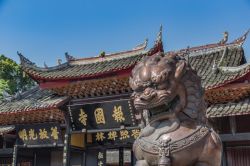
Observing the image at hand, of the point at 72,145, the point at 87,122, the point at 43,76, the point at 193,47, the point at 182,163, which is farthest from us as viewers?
the point at 193,47

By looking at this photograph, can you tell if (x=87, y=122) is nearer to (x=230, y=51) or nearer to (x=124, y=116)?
(x=124, y=116)

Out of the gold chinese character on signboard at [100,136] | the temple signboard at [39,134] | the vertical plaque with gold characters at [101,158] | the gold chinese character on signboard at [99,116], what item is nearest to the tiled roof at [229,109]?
the gold chinese character on signboard at [99,116]

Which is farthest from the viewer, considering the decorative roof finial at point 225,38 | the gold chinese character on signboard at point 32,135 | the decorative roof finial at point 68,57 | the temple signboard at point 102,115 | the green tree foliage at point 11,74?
the green tree foliage at point 11,74

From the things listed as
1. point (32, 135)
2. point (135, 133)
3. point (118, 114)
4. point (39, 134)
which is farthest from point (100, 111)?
point (32, 135)

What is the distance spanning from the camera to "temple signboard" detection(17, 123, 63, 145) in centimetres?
1334

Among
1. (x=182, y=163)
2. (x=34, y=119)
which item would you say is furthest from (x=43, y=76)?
(x=182, y=163)

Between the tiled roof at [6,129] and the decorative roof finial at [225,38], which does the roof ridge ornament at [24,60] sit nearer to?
the tiled roof at [6,129]

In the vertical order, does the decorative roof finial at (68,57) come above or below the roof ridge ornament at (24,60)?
above

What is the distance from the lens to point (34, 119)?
44.8 feet

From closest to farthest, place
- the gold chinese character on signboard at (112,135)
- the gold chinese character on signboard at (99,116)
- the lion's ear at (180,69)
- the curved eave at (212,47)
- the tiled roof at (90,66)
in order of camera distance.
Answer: the lion's ear at (180,69)
the gold chinese character on signboard at (99,116)
the gold chinese character on signboard at (112,135)
the tiled roof at (90,66)
the curved eave at (212,47)

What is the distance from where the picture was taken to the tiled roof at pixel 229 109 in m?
10.3

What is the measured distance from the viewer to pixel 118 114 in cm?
1176

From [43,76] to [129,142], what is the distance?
489 cm

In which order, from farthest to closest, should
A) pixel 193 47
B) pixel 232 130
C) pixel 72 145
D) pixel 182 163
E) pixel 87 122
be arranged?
pixel 193 47
pixel 72 145
pixel 87 122
pixel 232 130
pixel 182 163
